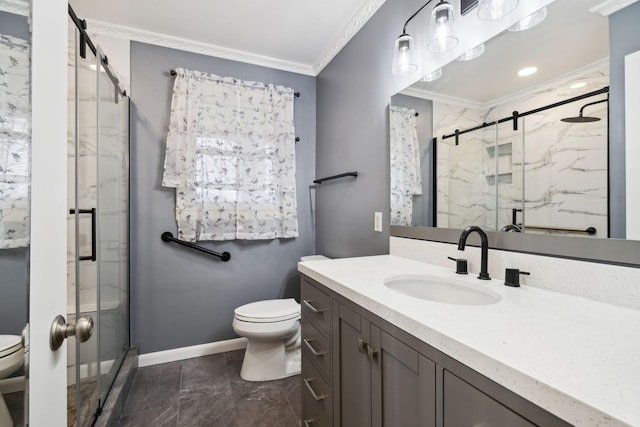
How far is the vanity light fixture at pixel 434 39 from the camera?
3.85 ft

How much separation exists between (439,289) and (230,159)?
1.81 m

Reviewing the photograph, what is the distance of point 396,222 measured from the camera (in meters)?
1.64

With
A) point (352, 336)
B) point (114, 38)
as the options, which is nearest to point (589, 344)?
point (352, 336)

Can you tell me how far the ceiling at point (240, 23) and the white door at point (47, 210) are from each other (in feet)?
5.08

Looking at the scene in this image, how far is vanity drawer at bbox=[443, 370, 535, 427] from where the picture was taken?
1.62ft

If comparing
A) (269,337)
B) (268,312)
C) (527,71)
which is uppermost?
(527,71)

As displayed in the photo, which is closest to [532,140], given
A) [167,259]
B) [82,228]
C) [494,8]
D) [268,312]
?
[494,8]

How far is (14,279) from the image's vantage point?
50 centimetres

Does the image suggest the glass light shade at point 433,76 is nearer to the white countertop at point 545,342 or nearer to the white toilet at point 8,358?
the white countertop at point 545,342

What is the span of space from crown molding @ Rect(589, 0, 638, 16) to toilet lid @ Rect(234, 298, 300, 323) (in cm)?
192

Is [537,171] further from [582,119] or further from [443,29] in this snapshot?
[443,29]

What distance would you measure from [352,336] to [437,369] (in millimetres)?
372

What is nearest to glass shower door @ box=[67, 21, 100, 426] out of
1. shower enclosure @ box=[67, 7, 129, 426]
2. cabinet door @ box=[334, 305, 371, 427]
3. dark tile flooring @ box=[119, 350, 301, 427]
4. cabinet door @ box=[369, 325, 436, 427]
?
shower enclosure @ box=[67, 7, 129, 426]

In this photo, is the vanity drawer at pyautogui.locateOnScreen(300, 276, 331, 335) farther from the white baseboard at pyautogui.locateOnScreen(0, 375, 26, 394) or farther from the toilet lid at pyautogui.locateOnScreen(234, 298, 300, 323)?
the white baseboard at pyautogui.locateOnScreen(0, 375, 26, 394)
